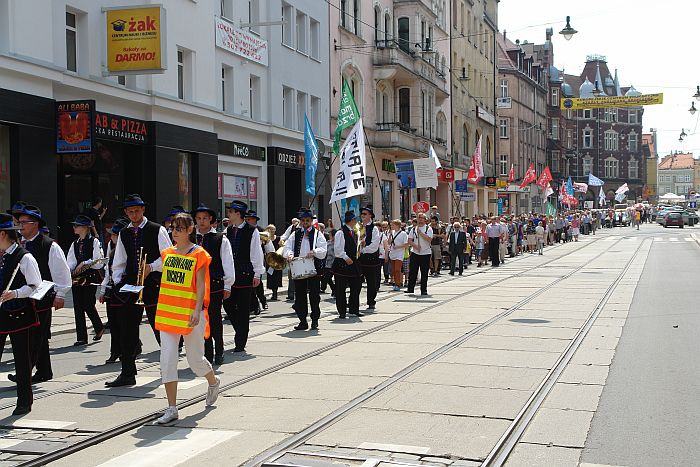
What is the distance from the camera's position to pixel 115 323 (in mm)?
10133

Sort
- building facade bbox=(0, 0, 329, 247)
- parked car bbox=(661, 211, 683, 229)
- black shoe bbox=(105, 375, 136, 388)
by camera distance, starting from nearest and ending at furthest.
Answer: black shoe bbox=(105, 375, 136, 388) < building facade bbox=(0, 0, 329, 247) < parked car bbox=(661, 211, 683, 229)

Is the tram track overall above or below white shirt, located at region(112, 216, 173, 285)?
below

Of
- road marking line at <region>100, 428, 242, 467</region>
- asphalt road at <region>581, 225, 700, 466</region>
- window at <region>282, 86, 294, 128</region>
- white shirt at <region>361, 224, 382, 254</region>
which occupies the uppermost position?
window at <region>282, 86, 294, 128</region>

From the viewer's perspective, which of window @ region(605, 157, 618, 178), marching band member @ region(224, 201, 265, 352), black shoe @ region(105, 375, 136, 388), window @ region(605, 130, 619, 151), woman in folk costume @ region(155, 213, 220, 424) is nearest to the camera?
woman in folk costume @ region(155, 213, 220, 424)

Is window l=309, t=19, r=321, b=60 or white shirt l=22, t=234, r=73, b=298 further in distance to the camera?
window l=309, t=19, r=321, b=60

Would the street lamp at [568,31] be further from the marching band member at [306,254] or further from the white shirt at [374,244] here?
the marching band member at [306,254]

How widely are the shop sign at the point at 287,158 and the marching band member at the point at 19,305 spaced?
75.2ft

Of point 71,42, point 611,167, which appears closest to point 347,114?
point 71,42

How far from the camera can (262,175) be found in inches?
1198

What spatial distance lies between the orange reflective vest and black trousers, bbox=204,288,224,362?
2.40 metres

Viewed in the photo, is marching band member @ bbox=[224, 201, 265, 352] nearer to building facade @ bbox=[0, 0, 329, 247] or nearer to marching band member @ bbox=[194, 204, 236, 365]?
marching band member @ bbox=[194, 204, 236, 365]

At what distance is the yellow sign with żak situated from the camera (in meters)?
20.6

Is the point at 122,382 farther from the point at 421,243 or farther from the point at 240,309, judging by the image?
the point at 421,243

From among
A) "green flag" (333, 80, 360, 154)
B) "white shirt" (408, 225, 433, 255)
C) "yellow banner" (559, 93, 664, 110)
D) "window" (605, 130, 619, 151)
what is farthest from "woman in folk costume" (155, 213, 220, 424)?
"window" (605, 130, 619, 151)
